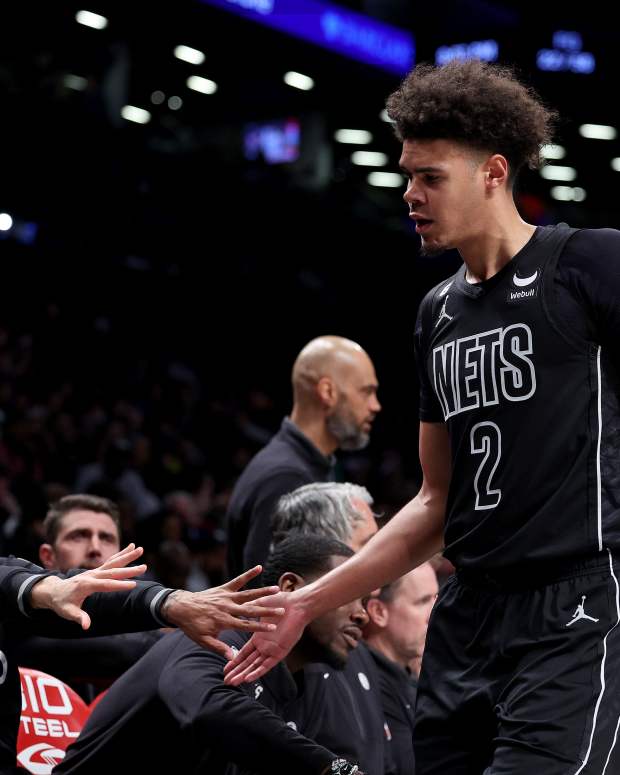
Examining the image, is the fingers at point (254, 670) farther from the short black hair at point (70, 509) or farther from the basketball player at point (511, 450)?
the short black hair at point (70, 509)

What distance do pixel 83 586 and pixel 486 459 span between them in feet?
2.89

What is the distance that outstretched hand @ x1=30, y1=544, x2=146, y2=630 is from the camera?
266 centimetres

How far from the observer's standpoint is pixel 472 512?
8.20ft

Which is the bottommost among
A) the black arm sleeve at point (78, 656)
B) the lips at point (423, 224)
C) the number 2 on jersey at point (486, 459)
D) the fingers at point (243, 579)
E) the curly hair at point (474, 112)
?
the black arm sleeve at point (78, 656)

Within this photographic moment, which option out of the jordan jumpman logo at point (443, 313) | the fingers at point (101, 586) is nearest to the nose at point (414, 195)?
the jordan jumpman logo at point (443, 313)

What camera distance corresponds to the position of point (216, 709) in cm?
290

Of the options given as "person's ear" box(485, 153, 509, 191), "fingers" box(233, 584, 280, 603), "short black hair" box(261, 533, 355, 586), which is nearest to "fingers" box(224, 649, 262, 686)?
"fingers" box(233, 584, 280, 603)

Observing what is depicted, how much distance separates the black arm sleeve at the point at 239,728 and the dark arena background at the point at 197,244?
4.91 m

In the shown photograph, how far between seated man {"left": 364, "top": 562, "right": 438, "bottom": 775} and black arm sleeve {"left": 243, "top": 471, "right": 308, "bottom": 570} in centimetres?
43

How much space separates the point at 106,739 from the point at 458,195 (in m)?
1.59

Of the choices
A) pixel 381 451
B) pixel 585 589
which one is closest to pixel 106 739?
pixel 585 589

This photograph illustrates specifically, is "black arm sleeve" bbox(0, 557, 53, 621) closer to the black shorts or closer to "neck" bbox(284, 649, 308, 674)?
"neck" bbox(284, 649, 308, 674)

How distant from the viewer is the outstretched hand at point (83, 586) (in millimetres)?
2664

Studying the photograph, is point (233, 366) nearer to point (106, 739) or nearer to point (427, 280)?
point (427, 280)
